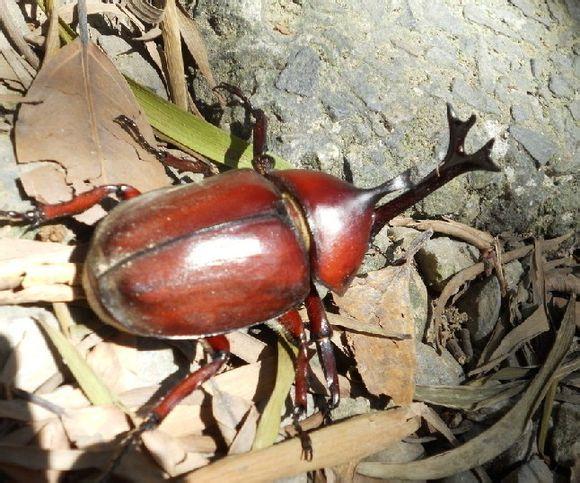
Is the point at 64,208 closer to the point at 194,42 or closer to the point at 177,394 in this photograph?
the point at 177,394

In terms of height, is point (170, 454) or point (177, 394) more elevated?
point (177, 394)

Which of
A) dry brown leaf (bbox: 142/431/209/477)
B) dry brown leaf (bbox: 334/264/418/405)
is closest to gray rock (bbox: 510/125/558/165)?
dry brown leaf (bbox: 334/264/418/405)

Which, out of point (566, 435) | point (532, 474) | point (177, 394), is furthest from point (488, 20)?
point (177, 394)

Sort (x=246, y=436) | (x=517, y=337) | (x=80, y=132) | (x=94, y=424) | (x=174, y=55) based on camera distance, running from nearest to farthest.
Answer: (x=94, y=424), (x=246, y=436), (x=80, y=132), (x=517, y=337), (x=174, y=55)

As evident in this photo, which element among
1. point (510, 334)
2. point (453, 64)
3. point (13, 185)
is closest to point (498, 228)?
point (510, 334)

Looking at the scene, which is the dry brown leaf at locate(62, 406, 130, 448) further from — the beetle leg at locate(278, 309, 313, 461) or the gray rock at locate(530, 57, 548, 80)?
the gray rock at locate(530, 57, 548, 80)

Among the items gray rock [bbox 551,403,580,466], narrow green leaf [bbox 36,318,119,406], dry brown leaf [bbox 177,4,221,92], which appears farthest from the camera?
dry brown leaf [bbox 177,4,221,92]

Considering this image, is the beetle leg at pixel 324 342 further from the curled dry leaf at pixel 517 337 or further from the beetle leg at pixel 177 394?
the curled dry leaf at pixel 517 337
